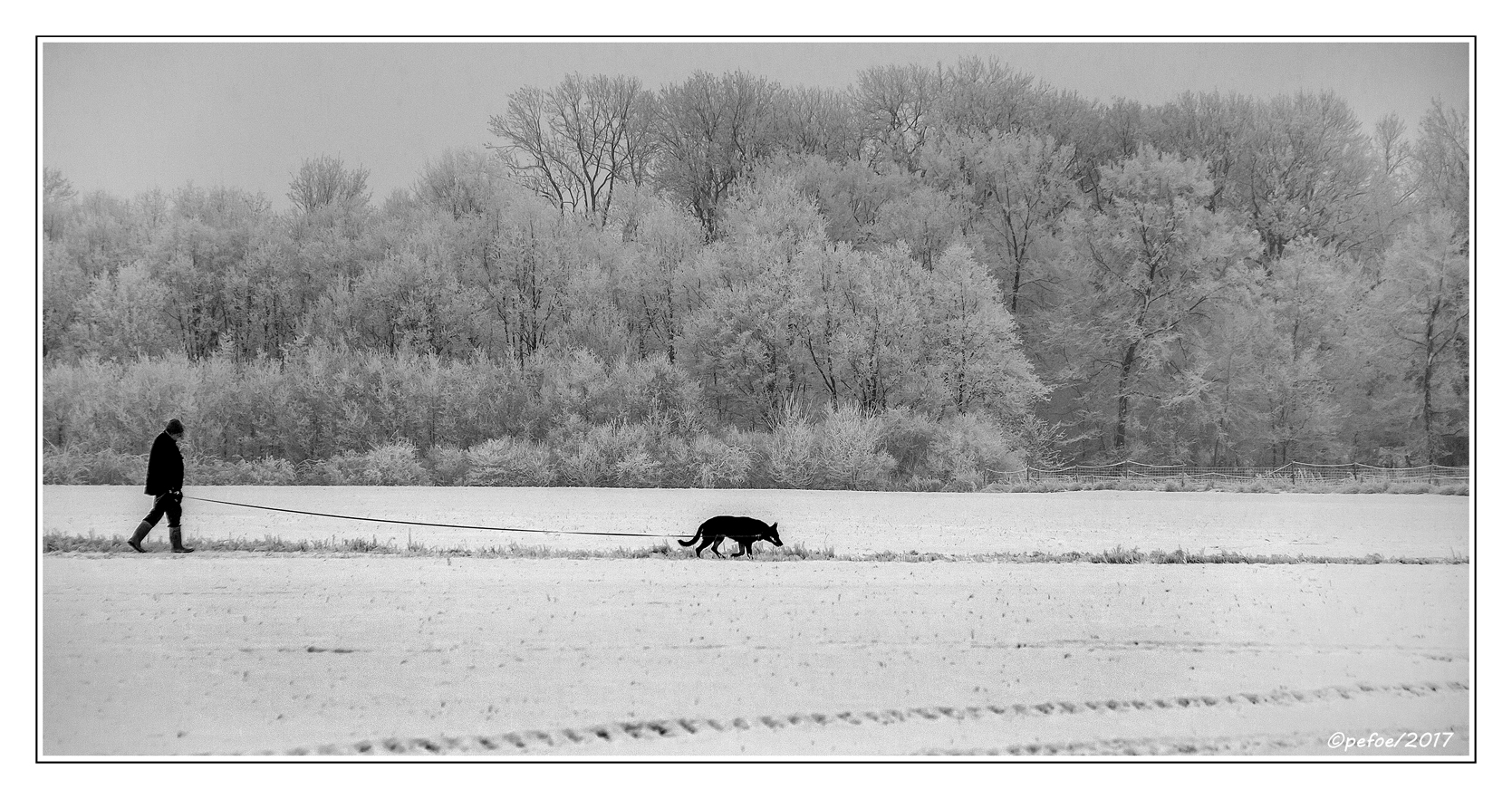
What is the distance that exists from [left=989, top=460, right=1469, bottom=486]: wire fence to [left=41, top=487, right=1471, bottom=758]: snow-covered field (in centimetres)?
722

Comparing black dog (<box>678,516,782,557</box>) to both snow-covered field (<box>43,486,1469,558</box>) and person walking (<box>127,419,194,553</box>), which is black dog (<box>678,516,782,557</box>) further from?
person walking (<box>127,419,194,553</box>)

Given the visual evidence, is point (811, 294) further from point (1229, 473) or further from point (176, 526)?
point (176, 526)

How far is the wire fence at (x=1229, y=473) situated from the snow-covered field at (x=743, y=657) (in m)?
7.22

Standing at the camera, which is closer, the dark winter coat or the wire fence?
the dark winter coat

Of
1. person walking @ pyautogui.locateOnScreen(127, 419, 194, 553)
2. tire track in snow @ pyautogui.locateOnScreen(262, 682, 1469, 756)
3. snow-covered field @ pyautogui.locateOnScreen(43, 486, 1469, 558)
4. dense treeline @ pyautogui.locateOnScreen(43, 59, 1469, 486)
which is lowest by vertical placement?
tire track in snow @ pyautogui.locateOnScreen(262, 682, 1469, 756)

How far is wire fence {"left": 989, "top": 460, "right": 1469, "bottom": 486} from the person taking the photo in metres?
17.6

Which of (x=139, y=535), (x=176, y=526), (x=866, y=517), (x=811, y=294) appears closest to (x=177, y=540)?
(x=176, y=526)

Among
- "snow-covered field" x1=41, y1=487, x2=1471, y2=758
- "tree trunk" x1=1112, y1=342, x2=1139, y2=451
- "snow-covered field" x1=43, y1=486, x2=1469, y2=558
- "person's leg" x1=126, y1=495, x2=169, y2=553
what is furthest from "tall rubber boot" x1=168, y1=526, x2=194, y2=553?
"tree trunk" x1=1112, y1=342, x2=1139, y2=451

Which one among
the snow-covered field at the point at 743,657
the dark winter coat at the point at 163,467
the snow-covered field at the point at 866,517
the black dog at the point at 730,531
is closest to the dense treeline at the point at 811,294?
A: the snow-covered field at the point at 866,517

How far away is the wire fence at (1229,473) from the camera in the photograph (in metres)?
17.6

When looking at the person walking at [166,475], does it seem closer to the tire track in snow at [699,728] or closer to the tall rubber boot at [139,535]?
the tall rubber boot at [139,535]

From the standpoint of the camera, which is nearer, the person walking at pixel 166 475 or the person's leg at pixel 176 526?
the person walking at pixel 166 475
